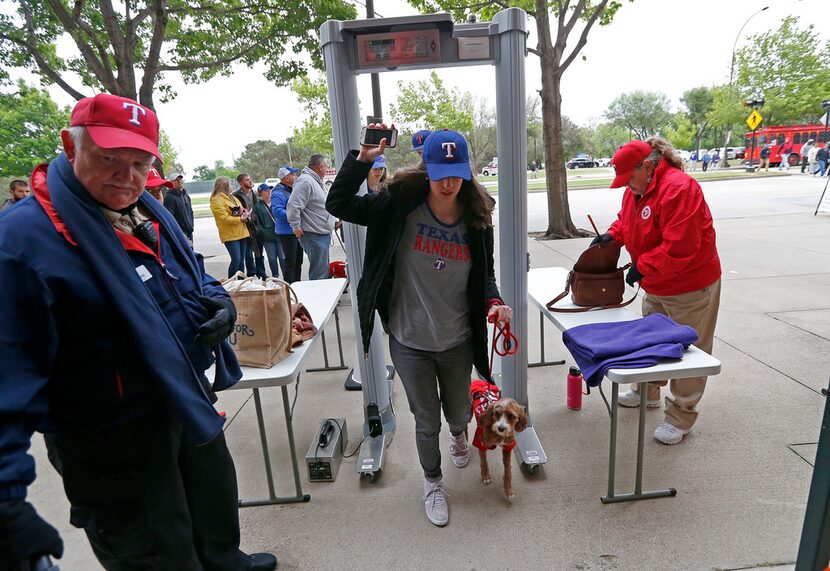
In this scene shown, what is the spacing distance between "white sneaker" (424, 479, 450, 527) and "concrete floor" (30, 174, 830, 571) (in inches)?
2.2

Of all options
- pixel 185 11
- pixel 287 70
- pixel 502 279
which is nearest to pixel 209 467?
pixel 502 279

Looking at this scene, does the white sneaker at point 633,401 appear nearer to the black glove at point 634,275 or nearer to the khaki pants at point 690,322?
the khaki pants at point 690,322

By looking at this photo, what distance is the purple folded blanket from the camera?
225 cm

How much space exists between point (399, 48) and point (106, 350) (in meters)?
2.15

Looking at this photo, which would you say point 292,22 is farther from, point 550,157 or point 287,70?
point 550,157

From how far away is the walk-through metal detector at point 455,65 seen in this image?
2600 millimetres

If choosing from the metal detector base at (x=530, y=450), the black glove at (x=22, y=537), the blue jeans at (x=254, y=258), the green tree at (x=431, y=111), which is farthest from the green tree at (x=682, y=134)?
the black glove at (x=22, y=537)

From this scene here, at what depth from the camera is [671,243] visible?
2693 millimetres

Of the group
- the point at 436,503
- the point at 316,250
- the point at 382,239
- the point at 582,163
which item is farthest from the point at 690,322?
the point at 582,163

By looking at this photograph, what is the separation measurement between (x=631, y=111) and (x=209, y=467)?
6573 cm

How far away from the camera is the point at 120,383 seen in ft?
4.45

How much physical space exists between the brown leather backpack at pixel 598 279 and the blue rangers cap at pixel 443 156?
4.35 ft

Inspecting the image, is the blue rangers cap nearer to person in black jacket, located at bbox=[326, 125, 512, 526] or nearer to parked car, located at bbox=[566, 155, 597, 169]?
person in black jacket, located at bbox=[326, 125, 512, 526]

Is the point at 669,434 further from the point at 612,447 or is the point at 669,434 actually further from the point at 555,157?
the point at 555,157
